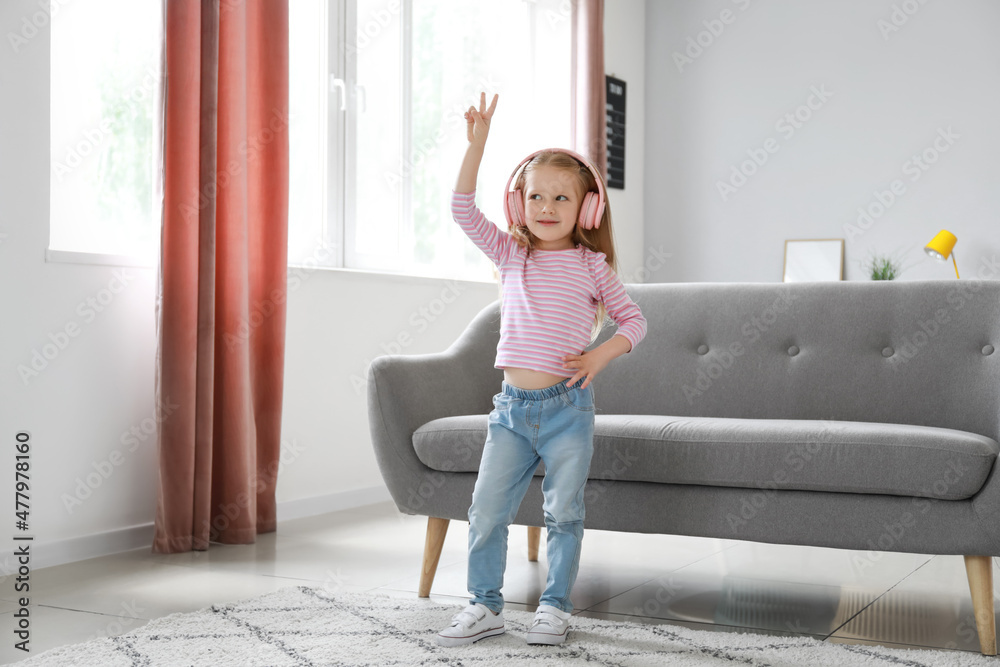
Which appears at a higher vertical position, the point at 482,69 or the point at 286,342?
the point at 482,69

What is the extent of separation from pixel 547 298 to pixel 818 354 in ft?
2.81

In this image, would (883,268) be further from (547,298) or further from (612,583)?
(547,298)

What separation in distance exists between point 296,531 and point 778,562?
141 cm

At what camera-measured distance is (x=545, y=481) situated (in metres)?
1.85

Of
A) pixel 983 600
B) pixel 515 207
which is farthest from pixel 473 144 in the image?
pixel 983 600

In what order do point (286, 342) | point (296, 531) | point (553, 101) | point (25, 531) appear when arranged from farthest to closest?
point (553, 101) → point (286, 342) → point (296, 531) → point (25, 531)

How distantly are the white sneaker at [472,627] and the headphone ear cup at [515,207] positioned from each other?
0.73 metres

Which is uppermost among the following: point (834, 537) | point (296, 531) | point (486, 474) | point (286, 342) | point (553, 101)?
point (553, 101)

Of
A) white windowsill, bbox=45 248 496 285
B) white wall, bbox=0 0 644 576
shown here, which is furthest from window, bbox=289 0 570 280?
white wall, bbox=0 0 644 576

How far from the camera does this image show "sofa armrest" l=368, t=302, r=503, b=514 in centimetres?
217

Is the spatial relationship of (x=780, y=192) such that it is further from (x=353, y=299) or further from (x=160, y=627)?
(x=160, y=627)

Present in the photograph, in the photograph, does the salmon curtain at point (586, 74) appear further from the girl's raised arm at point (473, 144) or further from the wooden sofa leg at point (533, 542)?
the girl's raised arm at point (473, 144)

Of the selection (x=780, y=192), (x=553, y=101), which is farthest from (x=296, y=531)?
(x=780, y=192)

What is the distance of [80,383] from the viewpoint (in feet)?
8.54
